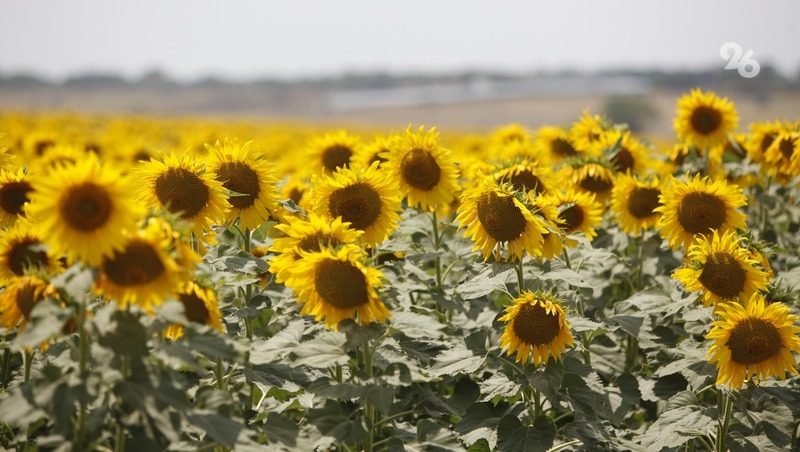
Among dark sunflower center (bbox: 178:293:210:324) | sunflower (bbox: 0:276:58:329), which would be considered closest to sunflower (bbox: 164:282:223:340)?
A: dark sunflower center (bbox: 178:293:210:324)

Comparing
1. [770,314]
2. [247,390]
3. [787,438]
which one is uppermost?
[770,314]

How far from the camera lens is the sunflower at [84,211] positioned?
2303mm

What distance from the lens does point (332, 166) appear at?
17.1ft

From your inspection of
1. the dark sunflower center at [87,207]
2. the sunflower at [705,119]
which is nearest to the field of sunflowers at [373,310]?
the dark sunflower center at [87,207]

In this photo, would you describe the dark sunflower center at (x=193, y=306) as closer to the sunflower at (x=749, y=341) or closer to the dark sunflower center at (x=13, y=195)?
the dark sunflower center at (x=13, y=195)

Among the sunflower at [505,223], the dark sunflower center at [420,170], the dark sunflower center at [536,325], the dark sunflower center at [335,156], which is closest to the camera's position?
the dark sunflower center at [536,325]

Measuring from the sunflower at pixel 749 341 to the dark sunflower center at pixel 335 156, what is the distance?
2.70m

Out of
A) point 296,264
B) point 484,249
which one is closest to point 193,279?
point 296,264

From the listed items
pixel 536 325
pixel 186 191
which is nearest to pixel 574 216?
pixel 536 325

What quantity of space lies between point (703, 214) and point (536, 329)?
4.53 feet

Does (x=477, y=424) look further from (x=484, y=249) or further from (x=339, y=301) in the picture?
(x=339, y=301)

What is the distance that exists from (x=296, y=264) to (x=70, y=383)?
0.86 m

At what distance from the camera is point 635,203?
4645 millimetres

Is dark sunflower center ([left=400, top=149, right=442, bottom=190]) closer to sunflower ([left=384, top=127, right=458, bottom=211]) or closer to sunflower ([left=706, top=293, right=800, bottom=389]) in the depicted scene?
sunflower ([left=384, top=127, right=458, bottom=211])
